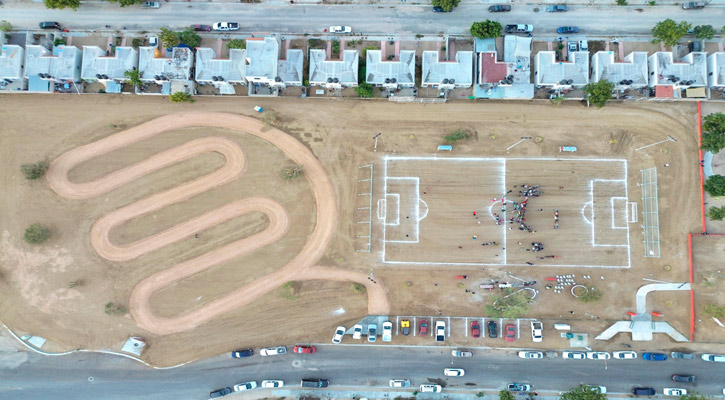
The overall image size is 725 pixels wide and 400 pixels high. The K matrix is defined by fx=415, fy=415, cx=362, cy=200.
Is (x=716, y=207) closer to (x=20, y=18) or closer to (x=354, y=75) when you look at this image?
(x=354, y=75)

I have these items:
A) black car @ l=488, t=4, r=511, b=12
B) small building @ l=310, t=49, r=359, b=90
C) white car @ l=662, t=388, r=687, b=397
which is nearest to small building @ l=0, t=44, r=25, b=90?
small building @ l=310, t=49, r=359, b=90

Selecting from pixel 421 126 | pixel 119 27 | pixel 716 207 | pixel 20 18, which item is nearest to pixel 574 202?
pixel 716 207

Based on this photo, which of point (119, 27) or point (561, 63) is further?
point (119, 27)

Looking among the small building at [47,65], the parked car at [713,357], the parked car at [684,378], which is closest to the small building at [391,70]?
the small building at [47,65]

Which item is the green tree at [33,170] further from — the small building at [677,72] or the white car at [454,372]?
the small building at [677,72]

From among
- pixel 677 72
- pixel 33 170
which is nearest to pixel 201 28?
pixel 33 170

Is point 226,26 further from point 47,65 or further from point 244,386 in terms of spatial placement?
point 244,386

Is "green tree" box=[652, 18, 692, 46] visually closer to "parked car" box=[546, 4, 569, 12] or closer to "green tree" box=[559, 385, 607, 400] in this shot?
"parked car" box=[546, 4, 569, 12]
